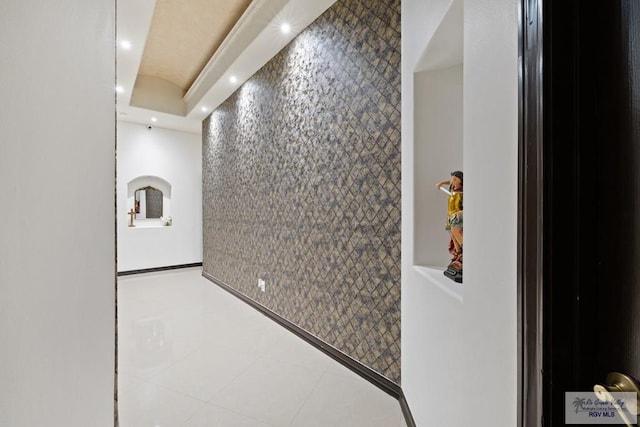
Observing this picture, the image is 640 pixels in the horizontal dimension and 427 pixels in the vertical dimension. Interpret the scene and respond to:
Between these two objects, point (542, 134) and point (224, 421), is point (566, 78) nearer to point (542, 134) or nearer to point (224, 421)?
point (542, 134)

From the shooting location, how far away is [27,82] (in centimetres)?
33

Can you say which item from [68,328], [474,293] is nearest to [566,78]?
[474,293]

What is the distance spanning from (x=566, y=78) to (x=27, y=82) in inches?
36.5

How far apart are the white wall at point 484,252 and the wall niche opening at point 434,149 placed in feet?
0.83

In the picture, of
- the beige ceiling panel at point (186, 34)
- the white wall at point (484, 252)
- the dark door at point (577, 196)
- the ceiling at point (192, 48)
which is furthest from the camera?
the beige ceiling panel at point (186, 34)

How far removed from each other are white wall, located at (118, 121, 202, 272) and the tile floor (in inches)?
103

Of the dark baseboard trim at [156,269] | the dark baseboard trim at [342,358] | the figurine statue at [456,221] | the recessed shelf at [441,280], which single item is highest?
the figurine statue at [456,221]

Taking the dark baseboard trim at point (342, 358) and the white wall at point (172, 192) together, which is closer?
the dark baseboard trim at point (342, 358)

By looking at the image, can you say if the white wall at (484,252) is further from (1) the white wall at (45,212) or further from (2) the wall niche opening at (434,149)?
(1) the white wall at (45,212)

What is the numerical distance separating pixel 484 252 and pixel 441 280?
1.56ft

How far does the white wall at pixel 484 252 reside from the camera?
767mm

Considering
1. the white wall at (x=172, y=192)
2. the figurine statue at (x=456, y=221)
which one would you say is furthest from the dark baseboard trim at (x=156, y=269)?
the figurine statue at (x=456, y=221)

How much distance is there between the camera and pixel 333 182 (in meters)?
2.43

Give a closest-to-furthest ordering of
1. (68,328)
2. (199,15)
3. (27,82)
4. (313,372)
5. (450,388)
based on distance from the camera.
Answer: (27,82), (68,328), (450,388), (313,372), (199,15)
